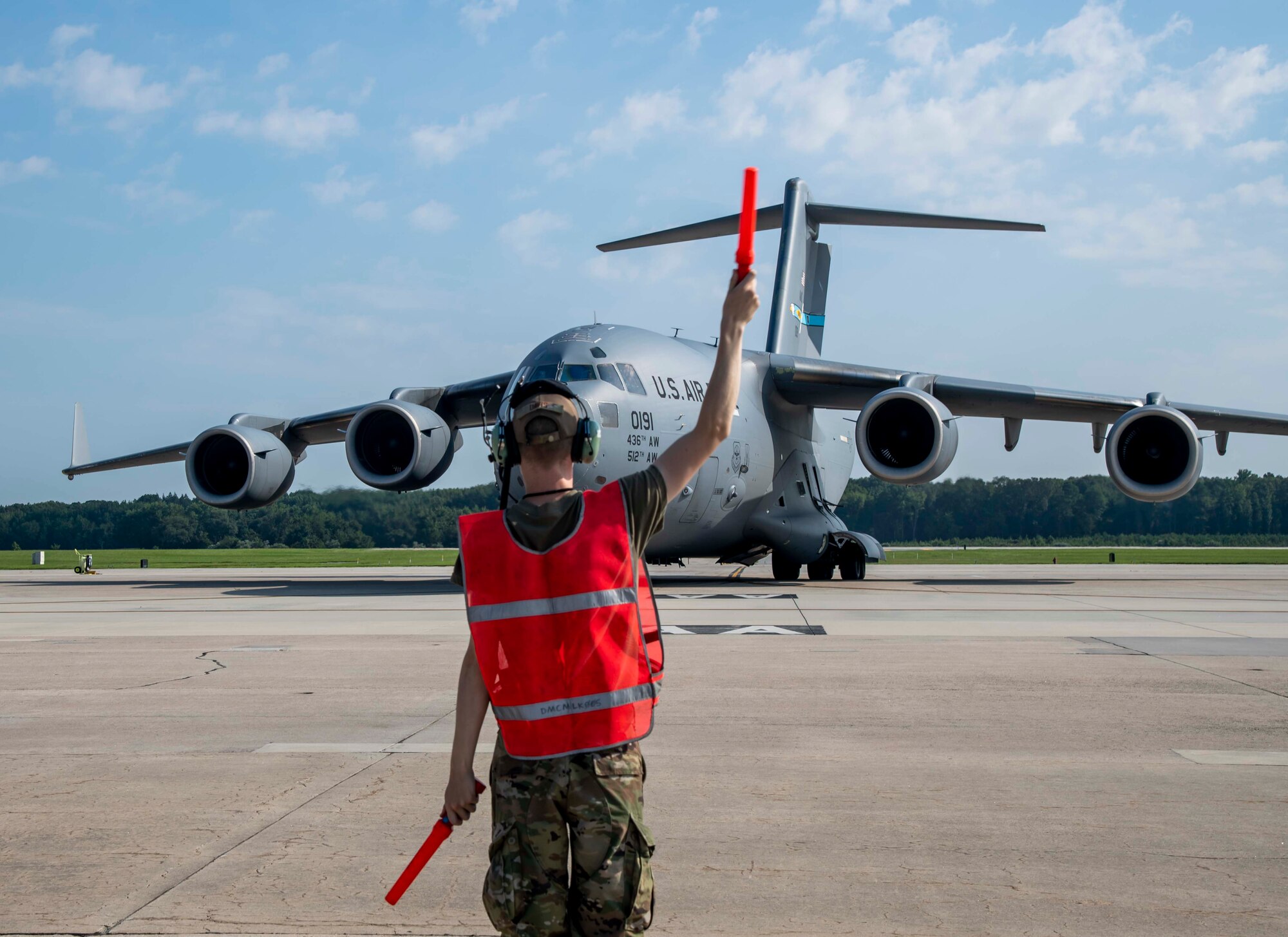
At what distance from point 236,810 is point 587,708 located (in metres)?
2.69

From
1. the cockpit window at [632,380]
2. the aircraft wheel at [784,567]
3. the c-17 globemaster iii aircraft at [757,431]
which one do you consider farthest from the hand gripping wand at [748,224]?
the aircraft wheel at [784,567]

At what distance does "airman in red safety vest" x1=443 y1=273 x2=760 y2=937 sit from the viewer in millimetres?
2518

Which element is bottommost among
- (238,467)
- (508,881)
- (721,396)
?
(508,881)

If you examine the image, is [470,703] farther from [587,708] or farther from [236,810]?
[236,810]

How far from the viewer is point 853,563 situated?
77.5 feet

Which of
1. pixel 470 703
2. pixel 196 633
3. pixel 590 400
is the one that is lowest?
pixel 196 633

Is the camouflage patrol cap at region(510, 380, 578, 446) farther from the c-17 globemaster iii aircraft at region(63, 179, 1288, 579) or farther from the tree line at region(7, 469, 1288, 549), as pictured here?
the tree line at region(7, 469, 1288, 549)

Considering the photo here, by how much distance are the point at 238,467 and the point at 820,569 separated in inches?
450

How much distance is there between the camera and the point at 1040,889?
3.70 m

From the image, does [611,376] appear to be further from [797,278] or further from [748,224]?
[748,224]

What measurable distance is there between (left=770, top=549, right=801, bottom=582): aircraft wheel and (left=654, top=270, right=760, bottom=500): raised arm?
64.1 feet

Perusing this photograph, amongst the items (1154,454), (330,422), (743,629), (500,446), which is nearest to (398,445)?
(330,422)

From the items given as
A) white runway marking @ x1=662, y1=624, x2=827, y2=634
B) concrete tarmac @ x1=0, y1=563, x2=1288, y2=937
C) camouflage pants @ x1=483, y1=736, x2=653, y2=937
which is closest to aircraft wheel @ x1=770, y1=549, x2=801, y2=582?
white runway marking @ x1=662, y1=624, x2=827, y2=634

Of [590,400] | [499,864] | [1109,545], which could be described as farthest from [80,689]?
[1109,545]
